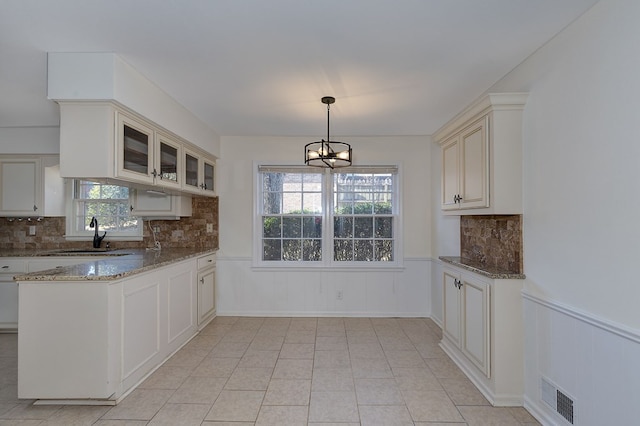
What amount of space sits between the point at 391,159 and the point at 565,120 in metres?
2.53

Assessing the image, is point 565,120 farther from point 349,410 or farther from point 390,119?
point 349,410

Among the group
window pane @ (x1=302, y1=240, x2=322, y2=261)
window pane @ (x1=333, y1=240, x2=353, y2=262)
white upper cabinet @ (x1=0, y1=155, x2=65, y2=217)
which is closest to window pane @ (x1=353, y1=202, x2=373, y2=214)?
window pane @ (x1=333, y1=240, x2=353, y2=262)

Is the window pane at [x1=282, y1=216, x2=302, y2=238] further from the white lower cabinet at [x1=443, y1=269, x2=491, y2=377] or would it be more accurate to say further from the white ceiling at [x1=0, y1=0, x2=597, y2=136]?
the white lower cabinet at [x1=443, y1=269, x2=491, y2=377]

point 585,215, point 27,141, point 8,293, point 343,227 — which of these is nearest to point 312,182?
point 343,227

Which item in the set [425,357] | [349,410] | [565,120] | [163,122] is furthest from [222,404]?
[565,120]

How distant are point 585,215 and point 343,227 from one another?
2.90m

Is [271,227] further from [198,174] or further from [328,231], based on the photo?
[198,174]

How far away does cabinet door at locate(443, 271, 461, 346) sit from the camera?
9.77ft

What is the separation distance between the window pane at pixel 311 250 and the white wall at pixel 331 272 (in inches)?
7.5

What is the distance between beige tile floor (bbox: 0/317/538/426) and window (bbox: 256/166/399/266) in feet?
3.65

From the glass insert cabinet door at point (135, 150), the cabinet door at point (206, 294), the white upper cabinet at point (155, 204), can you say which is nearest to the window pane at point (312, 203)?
the cabinet door at point (206, 294)

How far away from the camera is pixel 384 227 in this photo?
177 inches

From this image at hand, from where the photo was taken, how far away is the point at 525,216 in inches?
93.0

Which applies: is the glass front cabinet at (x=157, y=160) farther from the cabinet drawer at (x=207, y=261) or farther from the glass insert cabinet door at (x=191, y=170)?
the cabinet drawer at (x=207, y=261)
